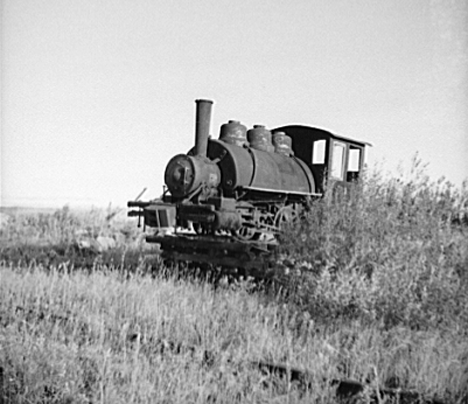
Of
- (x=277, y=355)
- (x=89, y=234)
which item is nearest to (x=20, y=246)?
(x=89, y=234)

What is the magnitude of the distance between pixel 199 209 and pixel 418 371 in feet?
16.3

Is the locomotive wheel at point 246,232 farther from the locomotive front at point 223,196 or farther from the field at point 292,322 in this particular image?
the field at point 292,322

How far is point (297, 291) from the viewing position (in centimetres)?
654

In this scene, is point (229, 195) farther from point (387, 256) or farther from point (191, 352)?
point (191, 352)

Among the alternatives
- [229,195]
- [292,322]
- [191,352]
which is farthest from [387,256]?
[229,195]

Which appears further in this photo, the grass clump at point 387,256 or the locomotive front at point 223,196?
the locomotive front at point 223,196

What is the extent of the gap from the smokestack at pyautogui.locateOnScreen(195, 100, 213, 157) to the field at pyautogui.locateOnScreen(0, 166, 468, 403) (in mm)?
2529

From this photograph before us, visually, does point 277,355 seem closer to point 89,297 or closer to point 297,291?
point 297,291

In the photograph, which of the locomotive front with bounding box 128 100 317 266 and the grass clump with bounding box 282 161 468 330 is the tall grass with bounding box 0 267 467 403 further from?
the locomotive front with bounding box 128 100 317 266

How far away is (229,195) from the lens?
9.17 m

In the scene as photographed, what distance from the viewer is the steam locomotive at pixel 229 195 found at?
848 centimetres

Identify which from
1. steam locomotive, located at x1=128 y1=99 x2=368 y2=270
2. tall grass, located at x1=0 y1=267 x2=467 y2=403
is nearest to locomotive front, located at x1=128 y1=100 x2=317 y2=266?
steam locomotive, located at x1=128 y1=99 x2=368 y2=270

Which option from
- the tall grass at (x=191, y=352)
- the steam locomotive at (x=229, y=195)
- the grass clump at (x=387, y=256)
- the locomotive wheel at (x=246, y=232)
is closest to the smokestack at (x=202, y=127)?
the steam locomotive at (x=229, y=195)

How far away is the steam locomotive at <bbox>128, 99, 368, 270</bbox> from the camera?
8477mm
